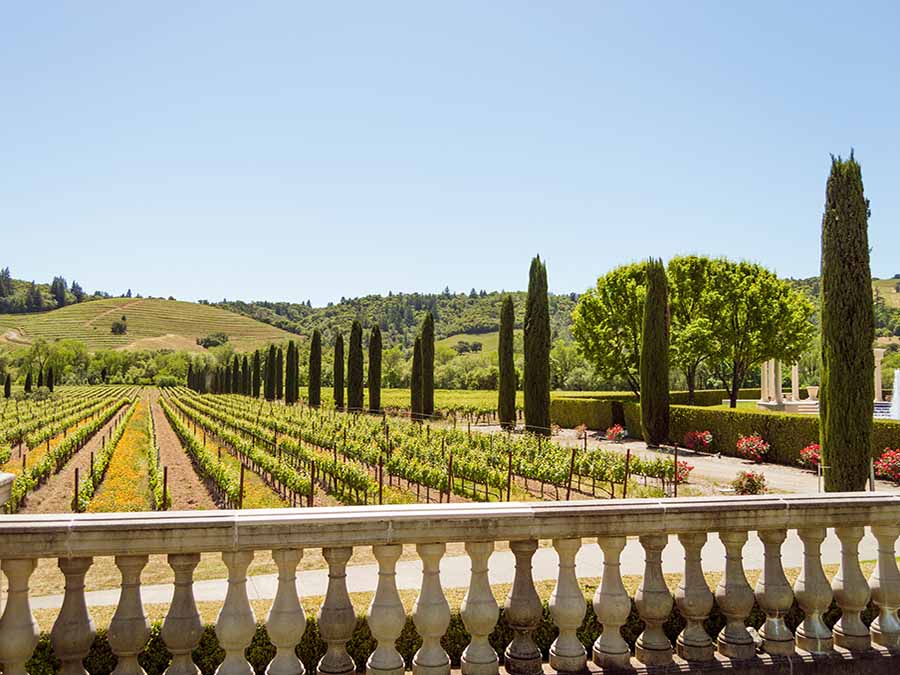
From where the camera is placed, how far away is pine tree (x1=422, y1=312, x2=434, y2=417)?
39531mm

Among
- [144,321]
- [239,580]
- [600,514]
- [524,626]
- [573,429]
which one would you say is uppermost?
[144,321]

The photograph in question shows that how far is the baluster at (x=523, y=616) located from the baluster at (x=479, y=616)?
3.8 inches

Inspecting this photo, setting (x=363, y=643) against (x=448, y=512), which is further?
(x=363, y=643)

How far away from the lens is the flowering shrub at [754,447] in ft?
72.0

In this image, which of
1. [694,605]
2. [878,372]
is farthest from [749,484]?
[878,372]

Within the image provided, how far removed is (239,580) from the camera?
272 centimetres

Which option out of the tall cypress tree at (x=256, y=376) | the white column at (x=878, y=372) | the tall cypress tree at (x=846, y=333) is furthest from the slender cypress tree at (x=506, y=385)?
the tall cypress tree at (x=256, y=376)

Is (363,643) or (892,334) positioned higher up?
(892,334)

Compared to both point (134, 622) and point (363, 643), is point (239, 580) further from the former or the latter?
point (363, 643)

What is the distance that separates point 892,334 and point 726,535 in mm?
133746

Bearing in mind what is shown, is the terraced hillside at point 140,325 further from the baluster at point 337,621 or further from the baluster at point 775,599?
the baluster at point 775,599

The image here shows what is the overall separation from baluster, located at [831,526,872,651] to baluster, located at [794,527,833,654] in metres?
0.11

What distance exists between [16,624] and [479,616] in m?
1.83

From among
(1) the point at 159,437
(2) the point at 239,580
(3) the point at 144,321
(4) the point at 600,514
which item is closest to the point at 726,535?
(4) the point at 600,514
